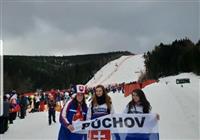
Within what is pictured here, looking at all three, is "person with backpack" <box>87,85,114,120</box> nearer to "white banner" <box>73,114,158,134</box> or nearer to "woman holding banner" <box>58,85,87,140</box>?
"white banner" <box>73,114,158,134</box>

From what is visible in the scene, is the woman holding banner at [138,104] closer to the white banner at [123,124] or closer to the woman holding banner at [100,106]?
the white banner at [123,124]

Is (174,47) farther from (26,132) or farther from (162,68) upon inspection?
(26,132)

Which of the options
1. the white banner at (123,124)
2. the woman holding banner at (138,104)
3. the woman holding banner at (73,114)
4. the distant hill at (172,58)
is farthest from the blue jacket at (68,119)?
the distant hill at (172,58)

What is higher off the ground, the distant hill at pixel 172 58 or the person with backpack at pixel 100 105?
the distant hill at pixel 172 58

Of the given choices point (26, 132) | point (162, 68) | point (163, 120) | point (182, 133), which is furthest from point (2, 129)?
point (162, 68)

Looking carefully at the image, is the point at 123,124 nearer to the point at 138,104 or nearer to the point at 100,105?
the point at 100,105

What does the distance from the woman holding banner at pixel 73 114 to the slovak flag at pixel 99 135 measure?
17cm

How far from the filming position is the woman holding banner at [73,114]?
1062cm

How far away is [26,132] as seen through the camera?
64.1ft

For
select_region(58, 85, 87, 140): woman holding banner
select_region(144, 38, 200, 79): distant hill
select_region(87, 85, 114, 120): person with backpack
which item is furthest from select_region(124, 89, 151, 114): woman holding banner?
select_region(144, 38, 200, 79): distant hill

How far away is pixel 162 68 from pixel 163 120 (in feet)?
279

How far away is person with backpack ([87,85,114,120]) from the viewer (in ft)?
33.3

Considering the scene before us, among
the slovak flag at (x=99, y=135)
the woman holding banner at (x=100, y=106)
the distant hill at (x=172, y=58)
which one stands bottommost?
the slovak flag at (x=99, y=135)

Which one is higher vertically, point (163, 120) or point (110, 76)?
point (110, 76)
